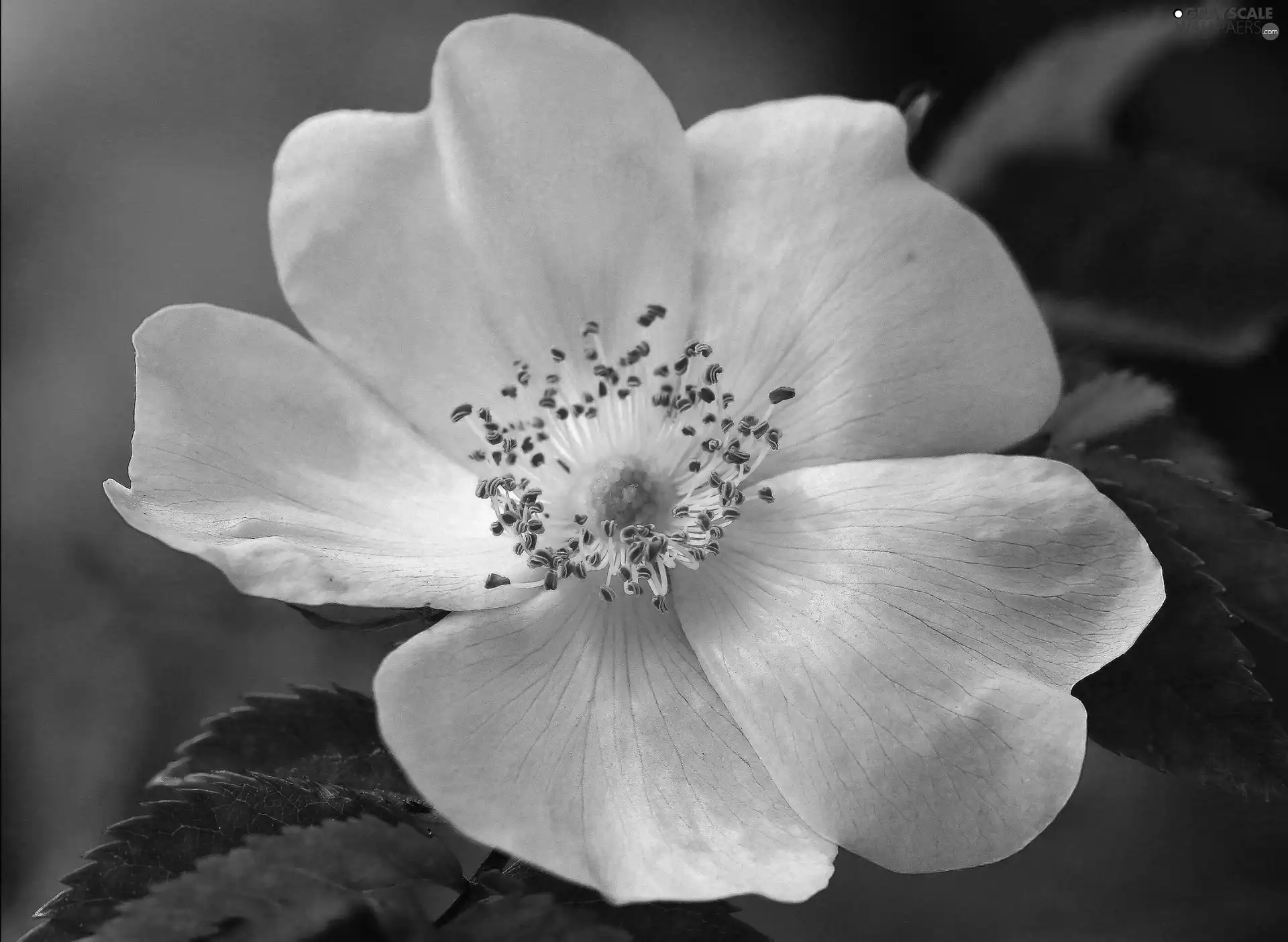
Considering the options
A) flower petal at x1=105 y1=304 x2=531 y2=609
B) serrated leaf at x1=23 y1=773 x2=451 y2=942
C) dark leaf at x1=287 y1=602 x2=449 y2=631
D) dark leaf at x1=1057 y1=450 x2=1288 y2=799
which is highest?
flower petal at x1=105 y1=304 x2=531 y2=609

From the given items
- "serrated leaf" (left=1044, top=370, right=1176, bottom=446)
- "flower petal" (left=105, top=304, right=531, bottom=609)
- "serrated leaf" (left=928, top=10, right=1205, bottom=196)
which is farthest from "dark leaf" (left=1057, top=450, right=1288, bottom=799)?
"serrated leaf" (left=928, top=10, right=1205, bottom=196)

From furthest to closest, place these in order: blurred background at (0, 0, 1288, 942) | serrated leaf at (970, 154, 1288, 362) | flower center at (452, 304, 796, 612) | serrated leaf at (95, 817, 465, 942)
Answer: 1. serrated leaf at (970, 154, 1288, 362)
2. blurred background at (0, 0, 1288, 942)
3. flower center at (452, 304, 796, 612)
4. serrated leaf at (95, 817, 465, 942)

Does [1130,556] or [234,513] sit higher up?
[234,513]

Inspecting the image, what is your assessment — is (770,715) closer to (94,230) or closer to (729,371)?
(729,371)

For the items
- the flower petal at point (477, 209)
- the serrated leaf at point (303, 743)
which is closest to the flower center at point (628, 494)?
the flower petal at point (477, 209)

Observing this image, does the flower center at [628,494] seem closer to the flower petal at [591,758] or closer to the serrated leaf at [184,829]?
the flower petal at [591,758]

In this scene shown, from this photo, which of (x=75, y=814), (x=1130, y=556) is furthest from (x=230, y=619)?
(x=1130, y=556)

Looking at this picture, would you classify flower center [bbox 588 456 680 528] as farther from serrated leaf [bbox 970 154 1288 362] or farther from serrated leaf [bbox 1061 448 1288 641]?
serrated leaf [bbox 970 154 1288 362]
